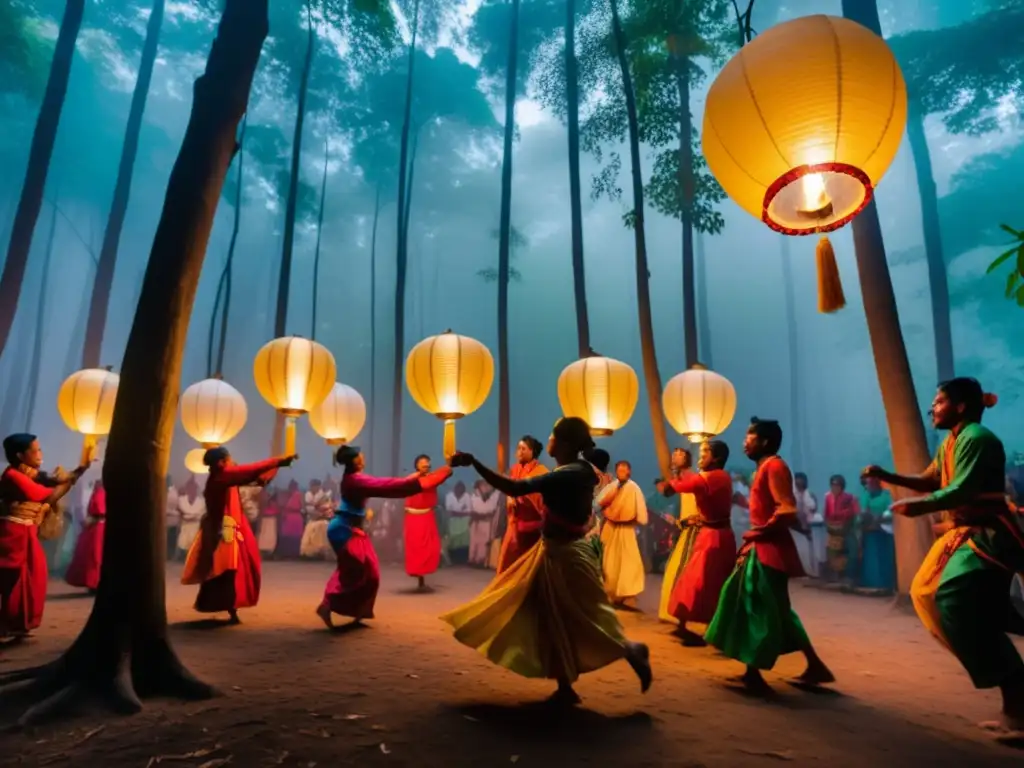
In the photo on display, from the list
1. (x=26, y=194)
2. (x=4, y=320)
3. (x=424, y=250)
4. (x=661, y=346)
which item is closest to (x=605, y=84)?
(x=26, y=194)

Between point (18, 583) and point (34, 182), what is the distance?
9040mm

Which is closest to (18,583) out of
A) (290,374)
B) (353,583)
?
(353,583)

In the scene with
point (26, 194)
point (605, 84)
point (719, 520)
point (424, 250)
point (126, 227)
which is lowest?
point (719, 520)

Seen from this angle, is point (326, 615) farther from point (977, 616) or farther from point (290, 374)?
point (977, 616)

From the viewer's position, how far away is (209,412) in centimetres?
810

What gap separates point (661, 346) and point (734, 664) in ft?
285

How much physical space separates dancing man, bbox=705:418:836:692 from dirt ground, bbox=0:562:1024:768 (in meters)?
0.25

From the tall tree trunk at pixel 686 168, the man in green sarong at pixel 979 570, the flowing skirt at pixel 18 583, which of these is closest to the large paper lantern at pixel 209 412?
the flowing skirt at pixel 18 583

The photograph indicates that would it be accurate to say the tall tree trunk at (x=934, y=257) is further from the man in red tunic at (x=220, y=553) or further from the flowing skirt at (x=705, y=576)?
the man in red tunic at (x=220, y=553)

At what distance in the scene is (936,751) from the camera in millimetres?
2924

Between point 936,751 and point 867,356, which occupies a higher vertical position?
point 867,356

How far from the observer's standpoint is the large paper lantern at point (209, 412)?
26.6 ft

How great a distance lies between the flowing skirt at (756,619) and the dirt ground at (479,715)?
11.5 inches

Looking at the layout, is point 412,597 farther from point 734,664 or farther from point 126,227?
point 126,227
